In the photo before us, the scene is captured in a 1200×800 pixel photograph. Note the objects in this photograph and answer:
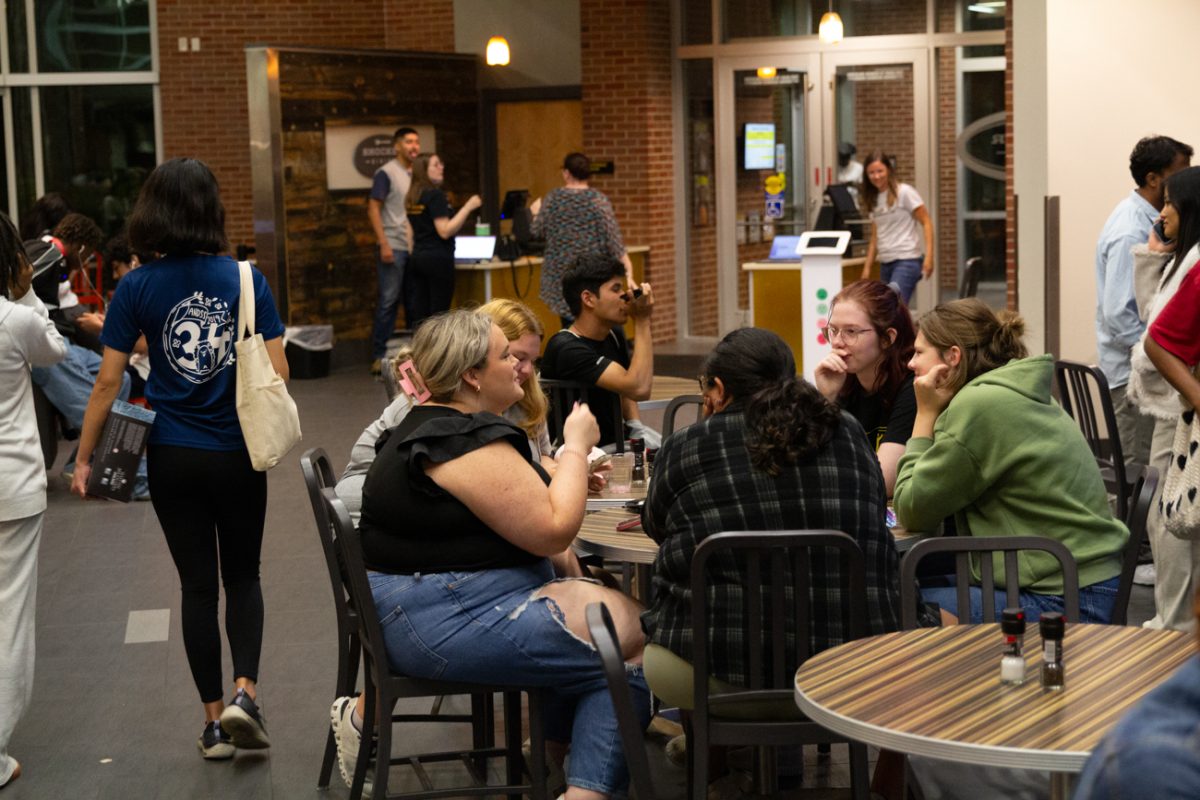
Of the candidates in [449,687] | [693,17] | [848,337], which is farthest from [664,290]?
[449,687]

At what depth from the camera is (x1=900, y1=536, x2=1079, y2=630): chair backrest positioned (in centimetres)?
304

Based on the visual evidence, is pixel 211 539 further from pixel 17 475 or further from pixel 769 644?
pixel 769 644

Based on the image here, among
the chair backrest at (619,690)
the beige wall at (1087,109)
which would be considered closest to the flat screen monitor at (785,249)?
the beige wall at (1087,109)

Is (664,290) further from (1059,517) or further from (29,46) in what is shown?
(1059,517)

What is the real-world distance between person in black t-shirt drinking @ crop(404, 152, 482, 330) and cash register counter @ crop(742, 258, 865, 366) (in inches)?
84.9

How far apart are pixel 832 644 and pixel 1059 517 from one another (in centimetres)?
74

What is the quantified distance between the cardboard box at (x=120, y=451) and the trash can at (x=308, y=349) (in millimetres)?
7962

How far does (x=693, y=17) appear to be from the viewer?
43.9 ft

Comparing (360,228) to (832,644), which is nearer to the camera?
(832,644)

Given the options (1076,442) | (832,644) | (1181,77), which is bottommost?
(832,644)

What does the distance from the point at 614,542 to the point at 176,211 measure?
1463mm

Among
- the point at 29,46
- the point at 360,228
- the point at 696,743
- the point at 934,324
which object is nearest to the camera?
the point at 696,743

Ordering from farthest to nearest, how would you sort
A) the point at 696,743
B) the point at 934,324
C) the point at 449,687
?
the point at 934,324 → the point at 449,687 → the point at 696,743

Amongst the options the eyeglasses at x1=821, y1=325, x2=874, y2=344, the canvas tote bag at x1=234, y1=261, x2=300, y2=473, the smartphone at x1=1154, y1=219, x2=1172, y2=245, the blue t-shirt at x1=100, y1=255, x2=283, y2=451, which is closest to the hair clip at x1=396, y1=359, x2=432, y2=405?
the canvas tote bag at x1=234, y1=261, x2=300, y2=473
